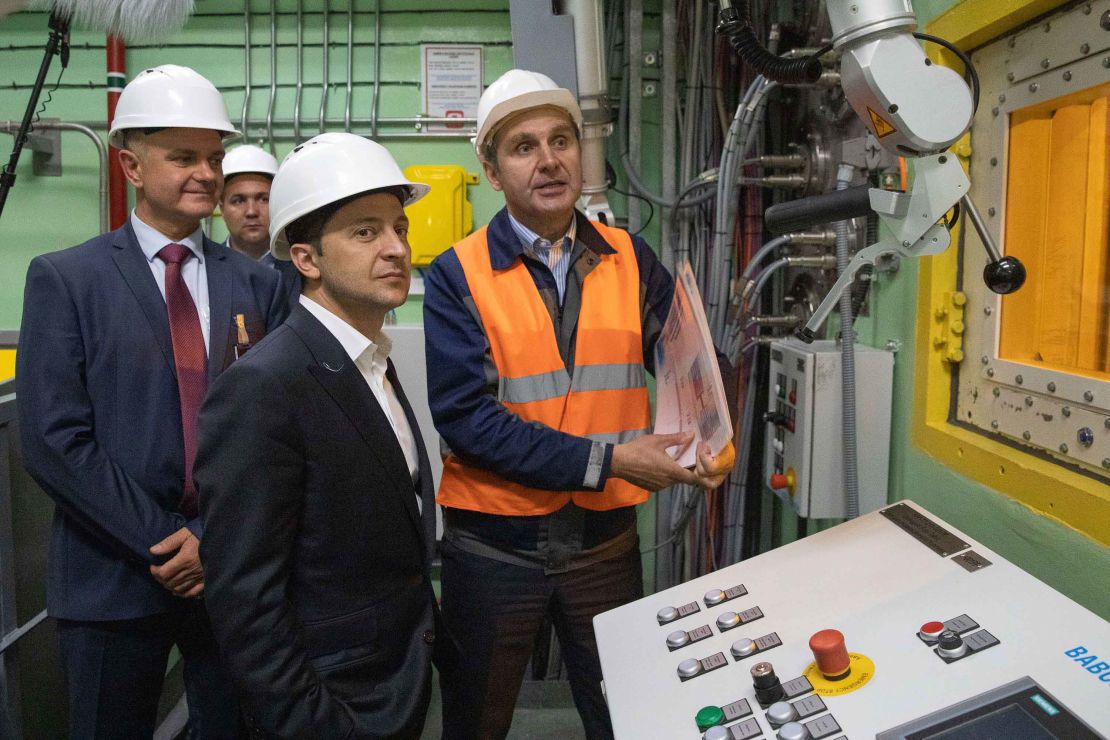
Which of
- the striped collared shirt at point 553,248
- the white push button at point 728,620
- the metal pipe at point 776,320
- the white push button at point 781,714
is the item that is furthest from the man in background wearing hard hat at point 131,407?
the metal pipe at point 776,320

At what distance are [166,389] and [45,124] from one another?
2.05 meters

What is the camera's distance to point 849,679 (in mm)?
825

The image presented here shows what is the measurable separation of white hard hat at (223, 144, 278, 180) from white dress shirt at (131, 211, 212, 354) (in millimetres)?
974

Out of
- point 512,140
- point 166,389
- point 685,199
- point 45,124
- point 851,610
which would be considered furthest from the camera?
point 45,124

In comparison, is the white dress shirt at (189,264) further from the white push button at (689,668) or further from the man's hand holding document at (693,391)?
the white push button at (689,668)

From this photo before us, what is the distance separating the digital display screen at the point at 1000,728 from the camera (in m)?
0.70

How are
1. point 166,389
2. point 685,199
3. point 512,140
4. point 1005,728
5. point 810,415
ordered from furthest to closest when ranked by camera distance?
point 685,199, point 810,415, point 512,140, point 166,389, point 1005,728

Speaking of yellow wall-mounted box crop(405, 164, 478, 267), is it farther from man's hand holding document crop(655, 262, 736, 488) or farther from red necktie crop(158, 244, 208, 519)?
man's hand holding document crop(655, 262, 736, 488)

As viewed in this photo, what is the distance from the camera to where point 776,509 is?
2748 millimetres

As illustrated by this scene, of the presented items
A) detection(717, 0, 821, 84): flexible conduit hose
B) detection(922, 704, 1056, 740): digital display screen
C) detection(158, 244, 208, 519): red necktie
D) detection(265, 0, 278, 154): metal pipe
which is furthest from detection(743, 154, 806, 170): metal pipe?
detection(922, 704, 1056, 740): digital display screen

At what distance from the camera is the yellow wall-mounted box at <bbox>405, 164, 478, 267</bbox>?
9.23 ft

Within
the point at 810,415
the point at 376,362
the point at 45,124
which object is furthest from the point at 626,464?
the point at 45,124

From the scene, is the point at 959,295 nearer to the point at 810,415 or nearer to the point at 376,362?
the point at 810,415

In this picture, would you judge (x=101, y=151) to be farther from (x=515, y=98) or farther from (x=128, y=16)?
(x=128, y=16)
